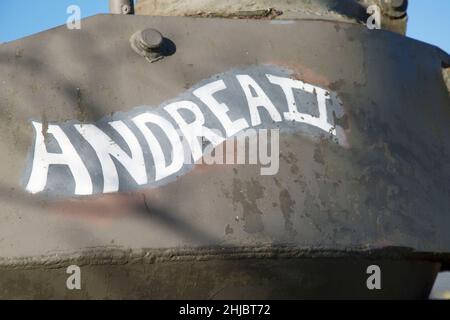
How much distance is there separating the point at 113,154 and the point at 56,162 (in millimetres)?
174

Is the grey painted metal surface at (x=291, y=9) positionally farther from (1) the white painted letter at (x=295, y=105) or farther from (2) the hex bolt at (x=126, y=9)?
(1) the white painted letter at (x=295, y=105)

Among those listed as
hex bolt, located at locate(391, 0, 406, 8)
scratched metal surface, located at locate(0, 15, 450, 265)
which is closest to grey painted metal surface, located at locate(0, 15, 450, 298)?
scratched metal surface, located at locate(0, 15, 450, 265)

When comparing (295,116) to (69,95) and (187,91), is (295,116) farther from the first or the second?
(69,95)

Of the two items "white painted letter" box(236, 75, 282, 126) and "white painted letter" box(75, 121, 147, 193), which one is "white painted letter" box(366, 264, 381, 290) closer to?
"white painted letter" box(236, 75, 282, 126)

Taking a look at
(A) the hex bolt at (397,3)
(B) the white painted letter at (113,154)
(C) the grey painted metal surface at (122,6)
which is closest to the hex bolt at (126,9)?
(C) the grey painted metal surface at (122,6)

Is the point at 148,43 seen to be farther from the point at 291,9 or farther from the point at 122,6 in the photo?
the point at 291,9

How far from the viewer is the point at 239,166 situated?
2.76 meters

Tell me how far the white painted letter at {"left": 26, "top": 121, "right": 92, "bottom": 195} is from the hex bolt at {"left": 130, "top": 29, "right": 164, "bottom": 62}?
0.41 metres

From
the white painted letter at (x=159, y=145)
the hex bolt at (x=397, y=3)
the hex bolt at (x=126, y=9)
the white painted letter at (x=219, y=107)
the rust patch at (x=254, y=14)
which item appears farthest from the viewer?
the hex bolt at (x=397, y=3)

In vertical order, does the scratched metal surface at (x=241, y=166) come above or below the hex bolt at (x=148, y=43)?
below

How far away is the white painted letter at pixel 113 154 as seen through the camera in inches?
103

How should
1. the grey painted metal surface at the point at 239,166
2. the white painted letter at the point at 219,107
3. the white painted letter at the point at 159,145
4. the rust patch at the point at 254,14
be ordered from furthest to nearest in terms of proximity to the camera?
the rust patch at the point at 254,14
the white painted letter at the point at 219,107
the white painted letter at the point at 159,145
the grey painted metal surface at the point at 239,166

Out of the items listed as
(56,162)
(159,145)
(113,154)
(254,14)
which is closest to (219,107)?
(159,145)
